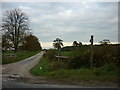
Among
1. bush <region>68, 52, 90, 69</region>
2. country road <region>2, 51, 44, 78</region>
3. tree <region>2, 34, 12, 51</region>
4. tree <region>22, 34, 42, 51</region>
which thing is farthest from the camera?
tree <region>22, 34, 42, 51</region>

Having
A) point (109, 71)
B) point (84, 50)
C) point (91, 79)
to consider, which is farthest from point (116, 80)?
point (84, 50)

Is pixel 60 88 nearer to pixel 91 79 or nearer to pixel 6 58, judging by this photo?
pixel 91 79

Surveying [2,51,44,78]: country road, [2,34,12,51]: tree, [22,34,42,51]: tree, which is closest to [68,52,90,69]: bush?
[2,51,44,78]: country road

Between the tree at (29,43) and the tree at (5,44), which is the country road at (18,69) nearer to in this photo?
the tree at (5,44)

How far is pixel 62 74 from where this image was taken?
15.0 meters

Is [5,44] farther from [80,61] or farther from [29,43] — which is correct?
[80,61]

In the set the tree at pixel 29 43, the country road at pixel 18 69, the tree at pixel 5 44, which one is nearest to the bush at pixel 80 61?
the country road at pixel 18 69

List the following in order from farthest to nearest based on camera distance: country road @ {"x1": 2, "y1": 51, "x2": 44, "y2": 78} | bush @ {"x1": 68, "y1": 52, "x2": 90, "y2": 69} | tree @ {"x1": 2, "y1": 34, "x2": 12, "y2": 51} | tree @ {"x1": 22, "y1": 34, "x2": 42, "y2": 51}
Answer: tree @ {"x1": 22, "y1": 34, "x2": 42, "y2": 51}
tree @ {"x1": 2, "y1": 34, "x2": 12, "y2": 51}
country road @ {"x1": 2, "y1": 51, "x2": 44, "y2": 78}
bush @ {"x1": 68, "y1": 52, "x2": 90, "y2": 69}

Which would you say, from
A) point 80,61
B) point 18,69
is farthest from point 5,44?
point 80,61

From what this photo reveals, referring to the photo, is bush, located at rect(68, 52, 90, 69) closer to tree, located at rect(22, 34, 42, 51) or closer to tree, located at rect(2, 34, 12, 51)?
tree, located at rect(2, 34, 12, 51)

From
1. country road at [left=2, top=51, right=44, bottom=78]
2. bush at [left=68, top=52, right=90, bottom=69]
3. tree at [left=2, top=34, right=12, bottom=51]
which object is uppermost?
tree at [left=2, top=34, right=12, bottom=51]

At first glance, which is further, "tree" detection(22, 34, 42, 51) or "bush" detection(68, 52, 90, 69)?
"tree" detection(22, 34, 42, 51)

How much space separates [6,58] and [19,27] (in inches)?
926

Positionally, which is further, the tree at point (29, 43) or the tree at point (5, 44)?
the tree at point (29, 43)
